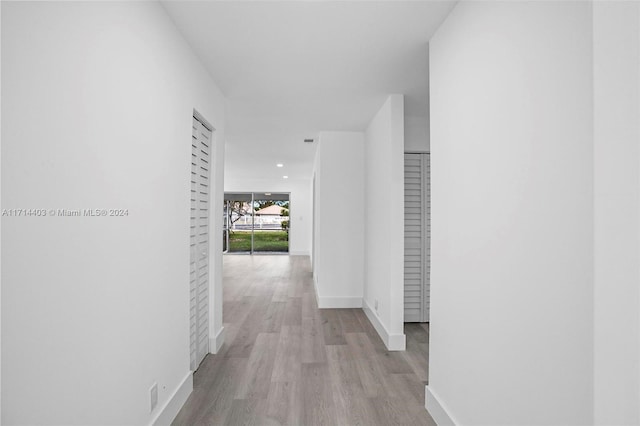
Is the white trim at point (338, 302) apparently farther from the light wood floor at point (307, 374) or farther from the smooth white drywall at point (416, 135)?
the smooth white drywall at point (416, 135)

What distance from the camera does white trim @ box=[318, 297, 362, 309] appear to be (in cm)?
478

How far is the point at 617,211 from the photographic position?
79cm

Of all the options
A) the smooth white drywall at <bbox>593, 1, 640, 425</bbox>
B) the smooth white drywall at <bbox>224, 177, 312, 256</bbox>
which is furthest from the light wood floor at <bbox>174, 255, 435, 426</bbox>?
the smooth white drywall at <bbox>224, 177, 312, 256</bbox>

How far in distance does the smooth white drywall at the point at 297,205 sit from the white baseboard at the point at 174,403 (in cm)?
886

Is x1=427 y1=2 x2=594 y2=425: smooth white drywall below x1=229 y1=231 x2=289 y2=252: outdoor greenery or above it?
above

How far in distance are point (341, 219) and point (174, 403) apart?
3225 millimetres

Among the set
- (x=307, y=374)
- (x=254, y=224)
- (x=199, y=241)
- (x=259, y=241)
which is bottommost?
(x=307, y=374)

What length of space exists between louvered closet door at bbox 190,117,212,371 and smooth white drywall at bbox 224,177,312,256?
8184mm

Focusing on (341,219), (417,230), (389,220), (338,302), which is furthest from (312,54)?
(338,302)

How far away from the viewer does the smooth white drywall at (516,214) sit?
3.43ft

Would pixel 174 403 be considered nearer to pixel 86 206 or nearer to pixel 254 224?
pixel 86 206

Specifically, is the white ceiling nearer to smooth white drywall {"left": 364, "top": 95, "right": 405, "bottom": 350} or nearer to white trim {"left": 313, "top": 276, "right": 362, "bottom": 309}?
smooth white drywall {"left": 364, "top": 95, "right": 405, "bottom": 350}

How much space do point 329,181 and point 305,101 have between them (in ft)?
5.10

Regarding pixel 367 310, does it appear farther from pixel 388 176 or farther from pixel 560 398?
pixel 560 398
